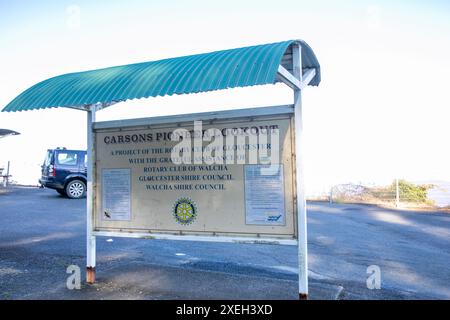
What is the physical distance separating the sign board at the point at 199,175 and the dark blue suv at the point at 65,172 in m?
11.7

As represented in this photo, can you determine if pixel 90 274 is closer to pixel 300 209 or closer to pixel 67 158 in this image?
pixel 300 209

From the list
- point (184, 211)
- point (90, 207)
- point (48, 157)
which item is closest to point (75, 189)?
point (48, 157)

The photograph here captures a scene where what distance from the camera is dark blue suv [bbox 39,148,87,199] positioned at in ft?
52.5

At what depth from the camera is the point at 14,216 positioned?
11516mm

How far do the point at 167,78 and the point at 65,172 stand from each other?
13358mm

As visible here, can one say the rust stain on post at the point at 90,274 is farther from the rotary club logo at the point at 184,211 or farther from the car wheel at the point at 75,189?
the car wheel at the point at 75,189

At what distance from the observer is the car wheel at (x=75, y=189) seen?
1620cm

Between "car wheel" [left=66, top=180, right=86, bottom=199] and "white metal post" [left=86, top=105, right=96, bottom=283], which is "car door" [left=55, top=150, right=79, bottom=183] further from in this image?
"white metal post" [left=86, top=105, right=96, bottom=283]

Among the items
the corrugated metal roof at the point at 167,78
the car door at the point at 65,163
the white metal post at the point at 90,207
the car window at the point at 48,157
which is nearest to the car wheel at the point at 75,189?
the car door at the point at 65,163

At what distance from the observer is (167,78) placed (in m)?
4.27

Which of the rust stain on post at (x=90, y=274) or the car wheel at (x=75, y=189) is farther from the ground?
the car wheel at (x=75, y=189)

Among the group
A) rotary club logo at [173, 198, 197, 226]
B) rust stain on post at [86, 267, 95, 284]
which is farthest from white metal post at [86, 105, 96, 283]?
rotary club logo at [173, 198, 197, 226]

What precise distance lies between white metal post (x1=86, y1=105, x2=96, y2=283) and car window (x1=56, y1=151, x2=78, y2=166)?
466 inches
